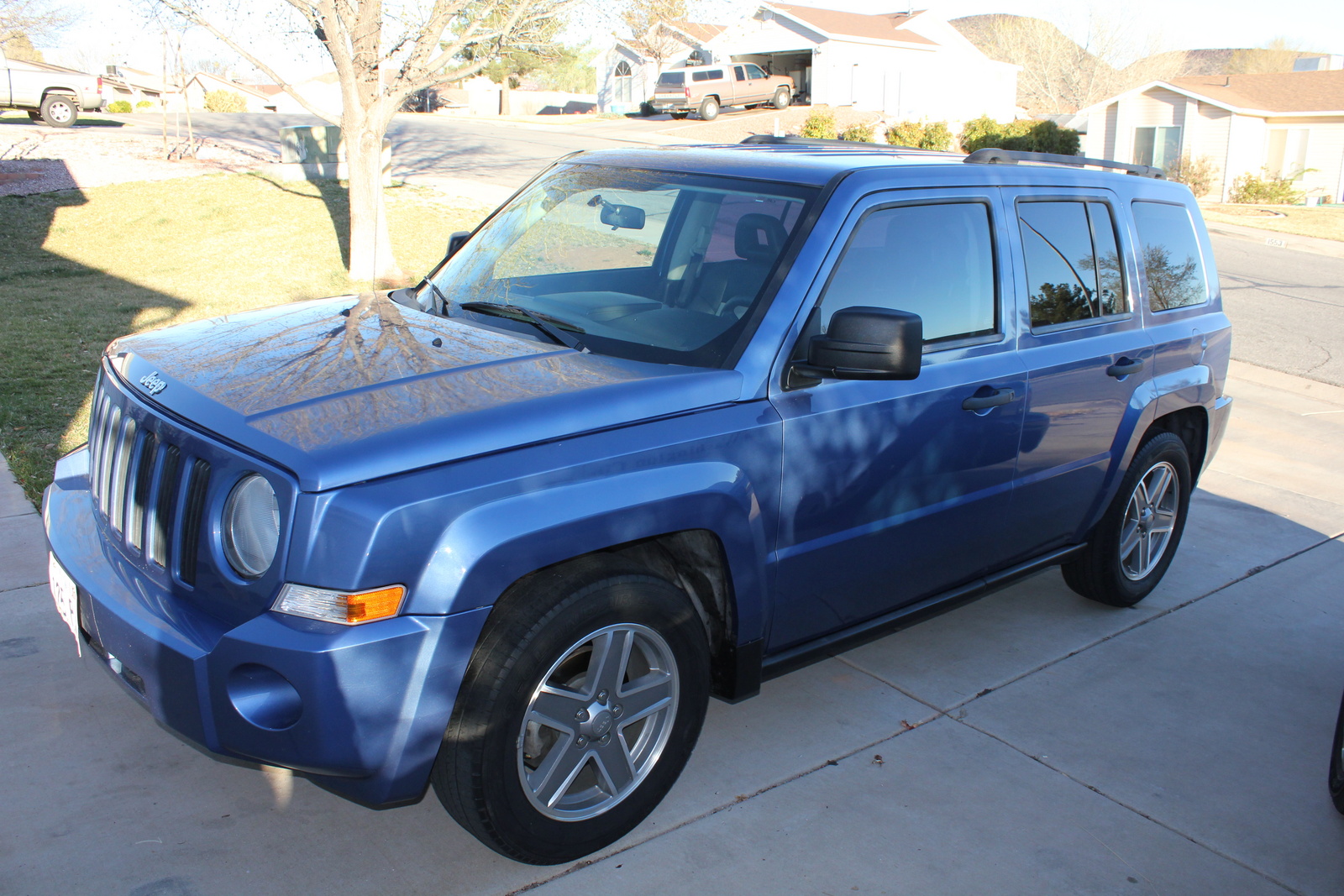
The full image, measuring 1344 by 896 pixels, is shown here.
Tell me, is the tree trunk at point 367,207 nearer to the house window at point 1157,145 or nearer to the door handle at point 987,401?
the door handle at point 987,401

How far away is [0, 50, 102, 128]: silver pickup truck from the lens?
24.3m

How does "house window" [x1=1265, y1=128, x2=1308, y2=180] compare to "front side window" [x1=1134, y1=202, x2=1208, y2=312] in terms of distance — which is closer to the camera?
"front side window" [x1=1134, y1=202, x2=1208, y2=312]

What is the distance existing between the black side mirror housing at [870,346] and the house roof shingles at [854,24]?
49.3 metres

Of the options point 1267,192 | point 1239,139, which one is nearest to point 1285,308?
point 1267,192

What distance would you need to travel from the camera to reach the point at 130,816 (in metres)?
3.12

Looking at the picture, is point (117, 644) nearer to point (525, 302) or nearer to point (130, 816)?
point (130, 816)

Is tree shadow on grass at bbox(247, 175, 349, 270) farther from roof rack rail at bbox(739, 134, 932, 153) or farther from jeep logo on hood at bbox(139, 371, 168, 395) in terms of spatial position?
jeep logo on hood at bbox(139, 371, 168, 395)

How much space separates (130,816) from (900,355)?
2.57 meters

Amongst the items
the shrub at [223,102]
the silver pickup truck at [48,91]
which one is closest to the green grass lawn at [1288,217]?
the silver pickup truck at [48,91]

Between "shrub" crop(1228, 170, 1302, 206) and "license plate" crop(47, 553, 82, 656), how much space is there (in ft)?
131

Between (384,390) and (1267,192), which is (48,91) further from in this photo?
(1267,192)

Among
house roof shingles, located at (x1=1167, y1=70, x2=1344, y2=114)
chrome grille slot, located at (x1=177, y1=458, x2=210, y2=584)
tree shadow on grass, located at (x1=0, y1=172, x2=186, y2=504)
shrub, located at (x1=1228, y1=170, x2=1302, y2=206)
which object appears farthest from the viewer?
house roof shingles, located at (x1=1167, y1=70, x2=1344, y2=114)

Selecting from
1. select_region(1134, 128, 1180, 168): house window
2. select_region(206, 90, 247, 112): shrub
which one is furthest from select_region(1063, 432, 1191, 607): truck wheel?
select_region(206, 90, 247, 112): shrub

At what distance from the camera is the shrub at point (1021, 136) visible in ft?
105
